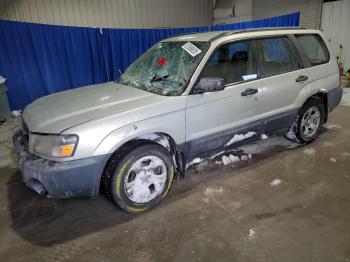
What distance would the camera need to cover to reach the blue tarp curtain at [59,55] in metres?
6.56

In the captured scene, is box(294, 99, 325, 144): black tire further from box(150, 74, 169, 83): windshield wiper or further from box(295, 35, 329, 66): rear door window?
box(150, 74, 169, 83): windshield wiper

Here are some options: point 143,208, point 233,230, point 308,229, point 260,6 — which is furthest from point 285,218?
point 260,6

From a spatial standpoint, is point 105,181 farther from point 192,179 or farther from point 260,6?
point 260,6

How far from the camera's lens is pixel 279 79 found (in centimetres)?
345

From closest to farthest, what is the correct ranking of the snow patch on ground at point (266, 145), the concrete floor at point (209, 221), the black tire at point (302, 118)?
the concrete floor at point (209, 221)
the black tire at point (302, 118)
the snow patch on ground at point (266, 145)

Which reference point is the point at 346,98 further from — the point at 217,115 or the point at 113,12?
the point at 113,12

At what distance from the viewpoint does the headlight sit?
2.28m

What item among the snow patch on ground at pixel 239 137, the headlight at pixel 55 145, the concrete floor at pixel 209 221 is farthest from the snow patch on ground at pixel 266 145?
the headlight at pixel 55 145

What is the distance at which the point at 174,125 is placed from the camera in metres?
2.73

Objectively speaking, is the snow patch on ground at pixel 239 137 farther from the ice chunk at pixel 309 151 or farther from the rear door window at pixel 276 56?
the ice chunk at pixel 309 151

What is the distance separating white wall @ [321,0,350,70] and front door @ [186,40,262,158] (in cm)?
687

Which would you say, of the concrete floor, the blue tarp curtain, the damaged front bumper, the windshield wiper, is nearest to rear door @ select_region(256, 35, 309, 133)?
the concrete floor

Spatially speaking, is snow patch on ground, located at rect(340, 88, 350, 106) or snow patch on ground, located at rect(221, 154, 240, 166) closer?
snow patch on ground, located at rect(221, 154, 240, 166)

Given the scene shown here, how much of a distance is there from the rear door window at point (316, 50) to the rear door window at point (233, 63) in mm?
1115
